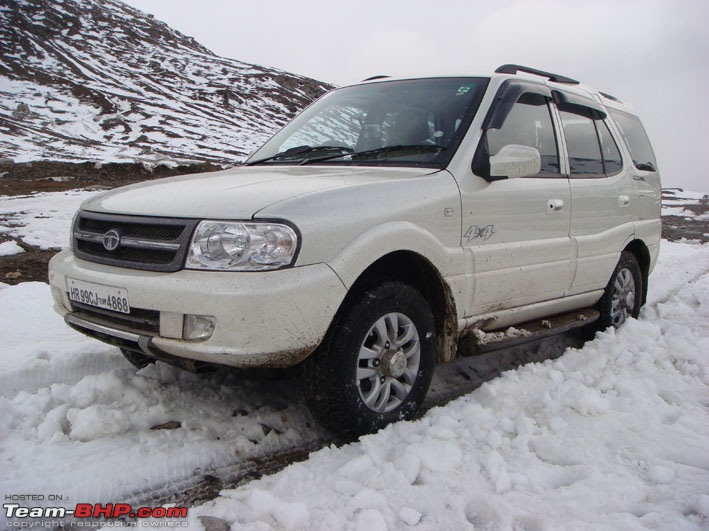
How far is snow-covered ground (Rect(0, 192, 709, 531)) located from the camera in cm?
228

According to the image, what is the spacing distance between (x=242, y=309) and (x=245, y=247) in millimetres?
255

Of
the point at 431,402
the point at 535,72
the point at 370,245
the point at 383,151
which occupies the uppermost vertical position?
the point at 535,72

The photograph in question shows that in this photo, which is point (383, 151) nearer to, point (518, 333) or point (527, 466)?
point (518, 333)

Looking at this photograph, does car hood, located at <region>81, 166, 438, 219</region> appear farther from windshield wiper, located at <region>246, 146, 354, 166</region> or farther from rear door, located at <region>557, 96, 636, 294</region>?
rear door, located at <region>557, 96, 636, 294</region>

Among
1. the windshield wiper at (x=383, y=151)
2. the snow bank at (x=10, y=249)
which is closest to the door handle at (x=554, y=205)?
the windshield wiper at (x=383, y=151)

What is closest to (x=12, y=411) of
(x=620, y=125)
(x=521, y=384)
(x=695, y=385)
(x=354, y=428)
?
(x=354, y=428)

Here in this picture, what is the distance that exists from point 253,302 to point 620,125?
3969 millimetres

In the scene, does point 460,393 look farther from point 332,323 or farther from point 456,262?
point 332,323

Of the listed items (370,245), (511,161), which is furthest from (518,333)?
(370,245)

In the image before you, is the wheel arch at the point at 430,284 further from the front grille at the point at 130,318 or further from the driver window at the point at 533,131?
the front grille at the point at 130,318

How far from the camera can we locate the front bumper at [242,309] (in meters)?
2.42

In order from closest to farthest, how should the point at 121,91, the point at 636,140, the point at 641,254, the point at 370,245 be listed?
the point at 370,245
the point at 641,254
the point at 636,140
the point at 121,91

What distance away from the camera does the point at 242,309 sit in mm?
2404

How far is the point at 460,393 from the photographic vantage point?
12.1 ft
